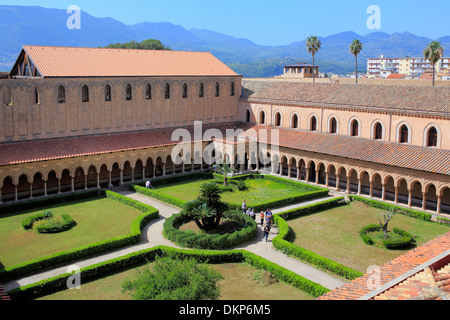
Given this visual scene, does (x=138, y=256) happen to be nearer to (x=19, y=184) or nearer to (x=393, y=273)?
(x=393, y=273)

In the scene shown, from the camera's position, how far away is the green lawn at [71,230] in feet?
82.0

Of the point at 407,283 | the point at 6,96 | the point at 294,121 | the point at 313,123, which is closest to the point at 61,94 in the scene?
the point at 6,96

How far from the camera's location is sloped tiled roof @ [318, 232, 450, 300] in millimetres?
11352

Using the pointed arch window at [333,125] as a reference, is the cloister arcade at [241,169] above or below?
below

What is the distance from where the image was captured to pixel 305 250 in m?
24.0

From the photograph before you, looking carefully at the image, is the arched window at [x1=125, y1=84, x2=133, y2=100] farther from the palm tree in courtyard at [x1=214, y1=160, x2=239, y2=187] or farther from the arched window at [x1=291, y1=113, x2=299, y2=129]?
the arched window at [x1=291, y1=113, x2=299, y2=129]

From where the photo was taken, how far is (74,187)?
38562 mm

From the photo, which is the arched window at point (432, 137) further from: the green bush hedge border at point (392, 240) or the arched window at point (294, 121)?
the arched window at point (294, 121)

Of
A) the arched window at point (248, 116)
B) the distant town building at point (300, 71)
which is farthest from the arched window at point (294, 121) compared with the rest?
the distant town building at point (300, 71)

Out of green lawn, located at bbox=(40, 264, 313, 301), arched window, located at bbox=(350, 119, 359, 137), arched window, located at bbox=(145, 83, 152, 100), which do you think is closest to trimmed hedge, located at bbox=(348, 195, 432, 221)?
arched window, located at bbox=(350, 119, 359, 137)

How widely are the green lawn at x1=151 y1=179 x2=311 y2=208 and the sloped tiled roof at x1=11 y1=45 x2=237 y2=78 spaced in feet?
38.6

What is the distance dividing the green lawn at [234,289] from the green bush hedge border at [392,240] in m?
7.69

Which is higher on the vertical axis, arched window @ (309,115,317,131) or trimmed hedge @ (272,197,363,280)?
arched window @ (309,115,317,131)

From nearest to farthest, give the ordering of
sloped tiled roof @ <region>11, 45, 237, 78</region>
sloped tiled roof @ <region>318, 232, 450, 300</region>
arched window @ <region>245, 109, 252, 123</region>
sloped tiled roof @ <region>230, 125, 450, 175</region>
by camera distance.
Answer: sloped tiled roof @ <region>318, 232, 450, 300</region>, sloped tiled roof @ <region>230, 125, 450, 175</region>, sloped tiled roof @ <region>11, 45, 237, 78</region>, arched window @ <region>245, 109, 252, 123</region>
